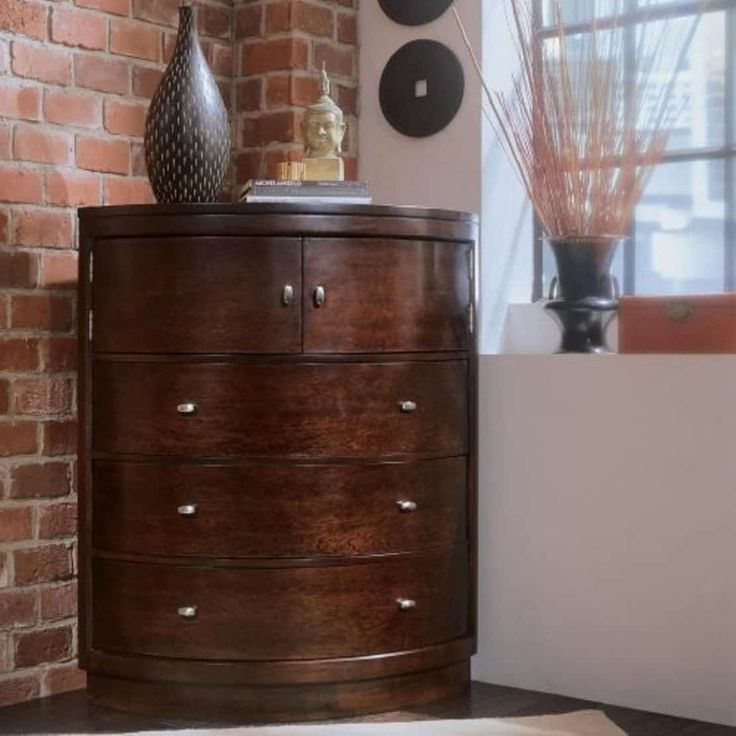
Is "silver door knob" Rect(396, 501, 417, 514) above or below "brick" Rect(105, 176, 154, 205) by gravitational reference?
below

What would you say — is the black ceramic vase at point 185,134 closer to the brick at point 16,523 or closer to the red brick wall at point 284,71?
the red brick wall at point 284,71

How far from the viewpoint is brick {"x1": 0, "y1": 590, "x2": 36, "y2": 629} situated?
9.42 feet

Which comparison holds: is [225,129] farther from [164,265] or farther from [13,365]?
[13,365]

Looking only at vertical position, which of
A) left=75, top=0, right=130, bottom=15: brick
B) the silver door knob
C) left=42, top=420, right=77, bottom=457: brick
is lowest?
the silver door knob

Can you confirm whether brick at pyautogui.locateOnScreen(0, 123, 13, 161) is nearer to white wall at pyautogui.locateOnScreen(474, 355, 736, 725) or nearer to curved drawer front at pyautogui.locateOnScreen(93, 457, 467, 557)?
curved drawer front at pyautogui.locateOnScreen(93, 457, 467, 557)

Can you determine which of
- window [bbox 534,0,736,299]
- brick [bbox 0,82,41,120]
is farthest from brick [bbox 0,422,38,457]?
window [bbox 534,0,736,299]

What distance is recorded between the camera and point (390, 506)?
2.77 metres

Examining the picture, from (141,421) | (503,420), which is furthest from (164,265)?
(503,420)

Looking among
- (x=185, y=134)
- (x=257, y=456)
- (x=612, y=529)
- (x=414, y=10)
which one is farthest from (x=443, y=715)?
(x=414, y=10)

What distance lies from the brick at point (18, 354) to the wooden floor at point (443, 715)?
0.68 m

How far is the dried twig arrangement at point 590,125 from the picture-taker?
3029 millimetres

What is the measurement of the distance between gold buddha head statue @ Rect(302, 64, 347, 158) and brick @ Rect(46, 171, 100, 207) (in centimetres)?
46

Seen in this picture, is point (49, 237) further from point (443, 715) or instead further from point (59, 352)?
point (443, 715)

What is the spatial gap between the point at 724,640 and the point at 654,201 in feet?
3.26
